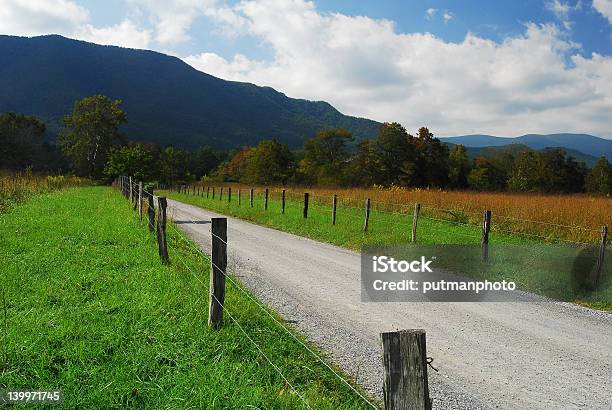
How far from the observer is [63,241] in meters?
10.1

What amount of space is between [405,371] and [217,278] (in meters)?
3.56

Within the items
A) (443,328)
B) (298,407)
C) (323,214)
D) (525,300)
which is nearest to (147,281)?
(298,407)

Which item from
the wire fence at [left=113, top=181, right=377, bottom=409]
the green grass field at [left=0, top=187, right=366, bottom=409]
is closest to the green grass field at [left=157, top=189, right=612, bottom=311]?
the wire fence at [left=113, top=181, right=377, bottom=409]

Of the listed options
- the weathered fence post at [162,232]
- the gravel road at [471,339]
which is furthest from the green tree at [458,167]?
the weathered fence post at [162,232]

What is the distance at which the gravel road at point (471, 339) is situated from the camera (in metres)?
4.39

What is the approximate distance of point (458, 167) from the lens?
81375 mm

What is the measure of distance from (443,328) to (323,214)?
15870mm

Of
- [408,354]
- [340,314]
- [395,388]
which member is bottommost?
[340,314]

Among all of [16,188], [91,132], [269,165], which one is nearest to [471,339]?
[16,188]

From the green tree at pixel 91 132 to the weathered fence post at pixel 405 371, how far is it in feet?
277

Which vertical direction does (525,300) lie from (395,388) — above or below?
below

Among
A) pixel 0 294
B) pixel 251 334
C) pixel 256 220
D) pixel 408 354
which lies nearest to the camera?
pixel 408 354

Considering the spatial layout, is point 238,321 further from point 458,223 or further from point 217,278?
point 458,223

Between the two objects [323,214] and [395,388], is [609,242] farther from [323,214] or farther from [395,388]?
[395,388]
